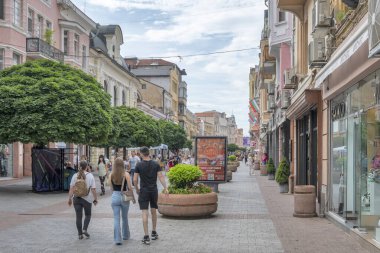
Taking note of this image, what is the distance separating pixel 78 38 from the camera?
40.8 m

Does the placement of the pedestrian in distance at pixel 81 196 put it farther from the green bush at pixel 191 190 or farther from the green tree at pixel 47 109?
the green tree at pixel 47 109

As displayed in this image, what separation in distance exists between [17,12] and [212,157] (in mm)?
16370

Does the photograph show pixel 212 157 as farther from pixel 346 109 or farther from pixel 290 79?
pixel 346 109

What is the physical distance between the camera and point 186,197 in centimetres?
1337

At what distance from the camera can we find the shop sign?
12.1 meters

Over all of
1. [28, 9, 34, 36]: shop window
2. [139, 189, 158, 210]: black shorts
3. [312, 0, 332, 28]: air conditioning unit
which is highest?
[28, 9, 34, 36]: shop window

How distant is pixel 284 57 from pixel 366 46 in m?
19.0

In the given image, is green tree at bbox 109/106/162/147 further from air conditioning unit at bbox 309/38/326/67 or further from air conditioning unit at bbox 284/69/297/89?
air conditioning unit at bbox 309/38/326/67

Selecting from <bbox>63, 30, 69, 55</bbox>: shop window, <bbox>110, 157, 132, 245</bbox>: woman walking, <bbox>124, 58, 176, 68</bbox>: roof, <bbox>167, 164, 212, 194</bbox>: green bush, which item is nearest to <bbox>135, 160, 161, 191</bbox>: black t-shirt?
<bbox>110, 157, 132, 245</bbox>: woman walking

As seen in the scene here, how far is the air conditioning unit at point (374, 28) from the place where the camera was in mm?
7383

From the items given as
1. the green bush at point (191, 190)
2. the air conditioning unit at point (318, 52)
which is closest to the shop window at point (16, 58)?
the green bush at point (191, 190)

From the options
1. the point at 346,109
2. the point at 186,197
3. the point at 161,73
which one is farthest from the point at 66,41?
the point at 161,73

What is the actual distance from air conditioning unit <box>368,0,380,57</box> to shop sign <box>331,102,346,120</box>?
14.7ft

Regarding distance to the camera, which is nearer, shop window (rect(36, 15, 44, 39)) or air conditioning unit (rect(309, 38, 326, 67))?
air conditioning unit (rect(309, 38, 326, 67))
